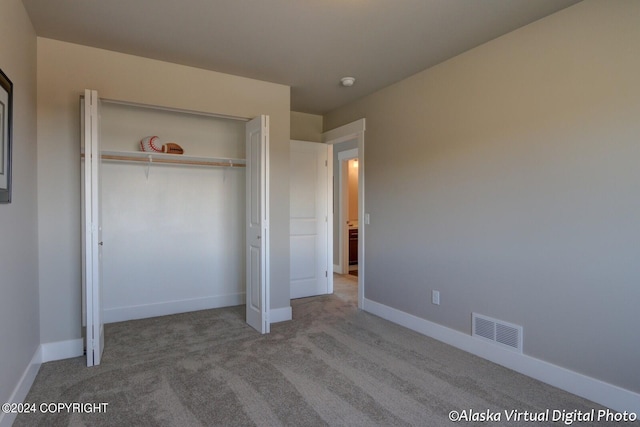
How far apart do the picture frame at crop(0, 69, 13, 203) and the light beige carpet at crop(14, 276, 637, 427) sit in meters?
1.34

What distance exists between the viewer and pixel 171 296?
163 inches

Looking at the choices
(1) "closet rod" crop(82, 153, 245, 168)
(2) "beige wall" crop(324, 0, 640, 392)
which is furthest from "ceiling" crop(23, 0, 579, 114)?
(1) "closet rod" crop(82, 153, 245, 168)

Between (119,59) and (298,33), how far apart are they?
1.63 metres

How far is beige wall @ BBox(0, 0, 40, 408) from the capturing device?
1.97 m

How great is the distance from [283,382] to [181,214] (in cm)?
250

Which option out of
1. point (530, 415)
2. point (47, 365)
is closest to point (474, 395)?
point (530, 415)

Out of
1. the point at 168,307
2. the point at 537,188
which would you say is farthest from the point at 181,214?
the point at 537,188

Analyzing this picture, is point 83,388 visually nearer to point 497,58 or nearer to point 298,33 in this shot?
point 298,33

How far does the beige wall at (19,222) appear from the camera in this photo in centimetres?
197

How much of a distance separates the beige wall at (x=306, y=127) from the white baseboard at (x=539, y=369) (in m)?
2.75

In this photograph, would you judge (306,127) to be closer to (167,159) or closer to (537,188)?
(167,159)

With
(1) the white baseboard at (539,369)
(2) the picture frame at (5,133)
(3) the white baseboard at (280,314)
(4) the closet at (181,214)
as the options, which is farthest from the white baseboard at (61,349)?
(1) the white baseboard at (539,369)

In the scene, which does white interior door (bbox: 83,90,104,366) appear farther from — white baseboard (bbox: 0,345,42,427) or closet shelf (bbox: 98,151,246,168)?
closet shelf (bbox: 98,151,246,168)

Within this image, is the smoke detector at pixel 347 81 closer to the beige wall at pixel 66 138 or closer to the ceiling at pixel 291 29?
the ceiling at pixel 291 29
